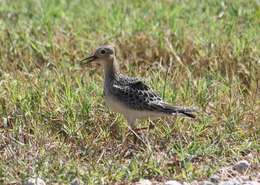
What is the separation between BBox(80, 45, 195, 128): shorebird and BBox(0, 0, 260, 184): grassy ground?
17 centimetres

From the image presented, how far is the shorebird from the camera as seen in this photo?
805 centimetres

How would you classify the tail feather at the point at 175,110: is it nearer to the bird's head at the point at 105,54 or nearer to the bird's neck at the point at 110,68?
the bird's neck at the point at 110,68

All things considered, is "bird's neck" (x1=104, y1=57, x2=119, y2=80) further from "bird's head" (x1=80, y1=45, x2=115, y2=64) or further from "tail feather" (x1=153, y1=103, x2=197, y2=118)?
"tail feather" (x1=153, y1=103, x2=197, y2=118)

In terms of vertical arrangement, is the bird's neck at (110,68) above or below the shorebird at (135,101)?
above

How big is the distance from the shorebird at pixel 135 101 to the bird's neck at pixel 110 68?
0.07 m

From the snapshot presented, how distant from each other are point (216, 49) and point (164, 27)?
3.11 ft

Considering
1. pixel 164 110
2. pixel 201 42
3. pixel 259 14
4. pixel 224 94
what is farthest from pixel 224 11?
pixel 164 110

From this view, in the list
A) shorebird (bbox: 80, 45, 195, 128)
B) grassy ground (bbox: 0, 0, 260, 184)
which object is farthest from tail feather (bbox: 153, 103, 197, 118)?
grassy ground (bbox: 0, 0, 260, 184)

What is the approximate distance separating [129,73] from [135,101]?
1359mm

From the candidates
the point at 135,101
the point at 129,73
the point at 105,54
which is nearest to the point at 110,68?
the point at 105,54

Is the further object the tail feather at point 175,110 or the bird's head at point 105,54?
the bird's head at point 105,54

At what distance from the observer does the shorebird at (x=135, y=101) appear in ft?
26.4

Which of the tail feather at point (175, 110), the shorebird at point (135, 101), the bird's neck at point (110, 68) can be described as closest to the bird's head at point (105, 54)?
the bird's neck at point (110, 68)

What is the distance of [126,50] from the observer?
1023 cm
